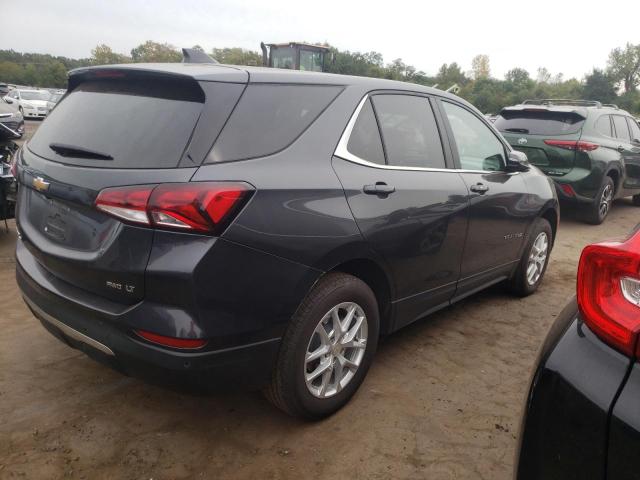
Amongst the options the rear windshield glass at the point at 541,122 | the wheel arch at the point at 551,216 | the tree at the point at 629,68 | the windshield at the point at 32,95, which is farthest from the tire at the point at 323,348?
the tree at the point at 629,68

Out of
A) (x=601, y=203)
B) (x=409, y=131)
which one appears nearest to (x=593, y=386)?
Result: (x=409, y=131)

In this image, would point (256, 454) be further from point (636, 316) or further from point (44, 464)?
point (636, 316)

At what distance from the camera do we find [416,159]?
3012 millimetres

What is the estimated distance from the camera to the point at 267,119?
7.40 ft

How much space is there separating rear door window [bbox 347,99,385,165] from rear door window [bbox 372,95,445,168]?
6 centimetres

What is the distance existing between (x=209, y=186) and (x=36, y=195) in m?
1.05

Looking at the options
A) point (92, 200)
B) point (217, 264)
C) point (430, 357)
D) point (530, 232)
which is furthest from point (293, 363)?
point (530, 232)

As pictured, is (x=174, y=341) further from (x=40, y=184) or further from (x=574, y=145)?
(x=574, y=145)

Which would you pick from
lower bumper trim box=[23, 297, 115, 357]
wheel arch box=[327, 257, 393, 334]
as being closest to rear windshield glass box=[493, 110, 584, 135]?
wheel arch box=[327, 257, 393, 334]

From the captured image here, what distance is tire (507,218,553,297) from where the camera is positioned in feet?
14.0

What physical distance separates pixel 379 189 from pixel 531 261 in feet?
7.84

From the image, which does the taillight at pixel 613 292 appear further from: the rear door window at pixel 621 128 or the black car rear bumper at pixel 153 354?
the rear door window at pixel 621 128

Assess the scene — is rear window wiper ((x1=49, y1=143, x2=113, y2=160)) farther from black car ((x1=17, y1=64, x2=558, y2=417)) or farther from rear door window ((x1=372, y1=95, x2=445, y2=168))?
rear door window ((x1=372, y1=95, x2=445, y2=168))

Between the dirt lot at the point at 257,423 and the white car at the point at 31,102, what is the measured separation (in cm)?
2551
